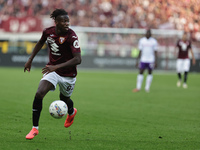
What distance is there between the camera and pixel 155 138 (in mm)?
7129

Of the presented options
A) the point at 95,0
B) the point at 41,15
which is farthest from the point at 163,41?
the point at 41,15

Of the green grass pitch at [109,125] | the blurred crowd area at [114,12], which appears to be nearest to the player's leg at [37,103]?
the green grass pitch at [109,125]

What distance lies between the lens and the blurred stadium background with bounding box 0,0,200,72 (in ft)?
101

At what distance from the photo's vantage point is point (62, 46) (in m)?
7.03

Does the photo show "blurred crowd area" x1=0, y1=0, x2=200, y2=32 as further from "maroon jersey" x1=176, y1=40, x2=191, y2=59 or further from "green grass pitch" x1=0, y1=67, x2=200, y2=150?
"green grass pitch" x1=0, y1=67, x2=200, y2=150

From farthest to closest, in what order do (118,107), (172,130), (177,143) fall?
(118,107)
(172,130)
(177,143)

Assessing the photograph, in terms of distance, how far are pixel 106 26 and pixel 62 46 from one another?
Answer: 85.9 feet

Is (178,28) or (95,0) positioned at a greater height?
(95,0)

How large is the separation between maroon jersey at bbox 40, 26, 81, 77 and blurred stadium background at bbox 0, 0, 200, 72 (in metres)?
23.2

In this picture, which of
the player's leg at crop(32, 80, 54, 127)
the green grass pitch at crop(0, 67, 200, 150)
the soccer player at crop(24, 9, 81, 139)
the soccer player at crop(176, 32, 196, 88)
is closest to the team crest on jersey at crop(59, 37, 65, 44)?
the soccer player at crop(24, 9, 81, 139)

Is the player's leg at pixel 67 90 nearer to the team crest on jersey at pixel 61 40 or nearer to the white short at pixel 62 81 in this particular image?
the white short at pixel 62 81

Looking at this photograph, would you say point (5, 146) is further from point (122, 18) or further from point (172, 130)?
point (122, 18)

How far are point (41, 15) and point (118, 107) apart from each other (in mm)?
22638

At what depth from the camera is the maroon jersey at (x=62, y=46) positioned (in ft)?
22.9
